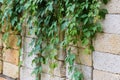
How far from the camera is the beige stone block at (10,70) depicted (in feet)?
9.98

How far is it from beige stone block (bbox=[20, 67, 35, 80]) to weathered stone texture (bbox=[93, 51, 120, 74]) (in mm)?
845

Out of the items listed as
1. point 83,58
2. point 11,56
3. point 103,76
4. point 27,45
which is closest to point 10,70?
point 11,56

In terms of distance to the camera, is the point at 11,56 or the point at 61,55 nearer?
the point at 61,55

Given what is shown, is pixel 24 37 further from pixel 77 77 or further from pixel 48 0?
pixel 77 77

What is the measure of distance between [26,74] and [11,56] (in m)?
0.33

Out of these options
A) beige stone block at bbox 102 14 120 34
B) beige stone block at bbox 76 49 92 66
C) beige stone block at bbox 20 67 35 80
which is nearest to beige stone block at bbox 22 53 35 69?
beige stone block at bbox 20 67 35 80

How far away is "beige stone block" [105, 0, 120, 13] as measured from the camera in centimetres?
195

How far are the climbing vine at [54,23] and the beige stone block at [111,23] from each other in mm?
35

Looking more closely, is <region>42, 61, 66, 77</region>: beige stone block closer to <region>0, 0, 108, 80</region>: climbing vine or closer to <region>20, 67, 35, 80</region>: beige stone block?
<region>0, 0, 108, 80</region>: climbing vine

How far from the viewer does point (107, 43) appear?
6.66 ft

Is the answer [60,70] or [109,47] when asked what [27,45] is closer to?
[60,70]

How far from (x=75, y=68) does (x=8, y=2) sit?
1.07m

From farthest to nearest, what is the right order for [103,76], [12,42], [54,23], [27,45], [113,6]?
[12,42] < [27,45] < [54,23] < [103,76] < [113,6]

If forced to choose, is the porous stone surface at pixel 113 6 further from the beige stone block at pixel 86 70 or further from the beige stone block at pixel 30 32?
the beige stone block at pixel 30 32
